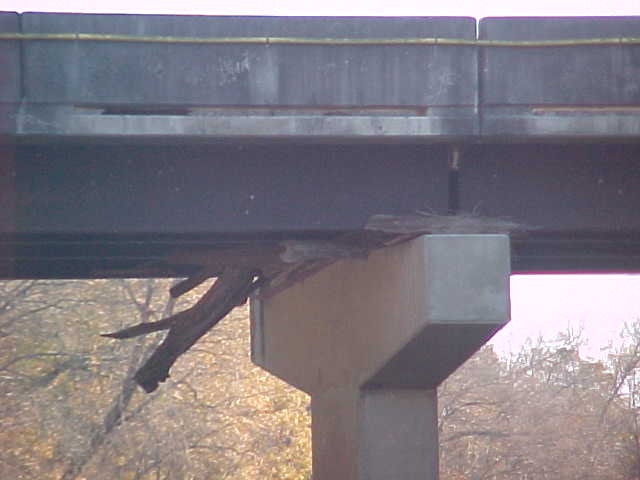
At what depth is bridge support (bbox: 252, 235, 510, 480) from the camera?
7855 mm

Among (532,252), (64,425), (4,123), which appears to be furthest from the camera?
(64,425)

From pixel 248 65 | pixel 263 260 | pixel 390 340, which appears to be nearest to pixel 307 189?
pixel 248 65

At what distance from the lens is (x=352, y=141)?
7754mm

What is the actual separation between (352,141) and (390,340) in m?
1.83

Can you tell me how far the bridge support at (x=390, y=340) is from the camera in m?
7.86

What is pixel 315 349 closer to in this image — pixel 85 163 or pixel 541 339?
pixel 85 163

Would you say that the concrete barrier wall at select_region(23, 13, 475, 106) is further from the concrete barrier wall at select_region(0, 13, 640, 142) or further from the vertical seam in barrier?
the vertical seam in barrier

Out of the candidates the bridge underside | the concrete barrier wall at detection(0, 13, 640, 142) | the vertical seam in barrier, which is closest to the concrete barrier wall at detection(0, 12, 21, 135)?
the concrete barrier wall at detection(0, 13, 640, 142)

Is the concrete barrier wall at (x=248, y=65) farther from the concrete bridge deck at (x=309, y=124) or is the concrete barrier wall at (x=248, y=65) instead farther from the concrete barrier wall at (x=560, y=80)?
the concrete barrier wall at (x=560, y=80)

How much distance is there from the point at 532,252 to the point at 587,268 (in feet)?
4.14

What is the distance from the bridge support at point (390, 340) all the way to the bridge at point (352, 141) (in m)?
0.03

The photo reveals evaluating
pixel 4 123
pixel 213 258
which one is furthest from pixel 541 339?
pixel 4 123

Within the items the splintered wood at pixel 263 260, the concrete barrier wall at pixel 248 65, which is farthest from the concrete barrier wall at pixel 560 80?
the splintered wood at pixel 263 260

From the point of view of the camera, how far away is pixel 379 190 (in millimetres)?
8297
